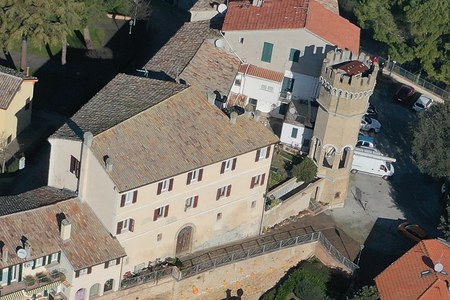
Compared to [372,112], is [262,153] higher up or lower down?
higher up

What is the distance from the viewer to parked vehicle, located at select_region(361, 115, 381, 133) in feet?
316

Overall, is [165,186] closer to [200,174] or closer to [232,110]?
[200,174]

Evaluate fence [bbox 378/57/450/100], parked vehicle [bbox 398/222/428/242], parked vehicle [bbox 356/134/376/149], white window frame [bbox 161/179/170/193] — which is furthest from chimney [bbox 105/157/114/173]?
fence [bbox 378/57/450/100]

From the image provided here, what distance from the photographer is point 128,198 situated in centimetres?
7162

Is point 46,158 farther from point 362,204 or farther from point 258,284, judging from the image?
point 362,204

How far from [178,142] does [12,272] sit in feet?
46.6

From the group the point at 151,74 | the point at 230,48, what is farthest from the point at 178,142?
the point at 230,48

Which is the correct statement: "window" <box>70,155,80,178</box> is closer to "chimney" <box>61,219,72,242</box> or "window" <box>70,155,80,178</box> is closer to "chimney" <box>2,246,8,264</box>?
"chimney" <box>61,219,72,242</box>

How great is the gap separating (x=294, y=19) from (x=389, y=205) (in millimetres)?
16803

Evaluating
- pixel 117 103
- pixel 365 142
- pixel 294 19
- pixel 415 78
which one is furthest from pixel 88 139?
pixel 415 78

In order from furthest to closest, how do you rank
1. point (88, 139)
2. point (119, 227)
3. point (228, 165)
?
point (228, 165) < point (119, 227) < point (88, 139)

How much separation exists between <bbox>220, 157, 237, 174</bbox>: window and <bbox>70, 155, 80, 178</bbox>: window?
32.7ft

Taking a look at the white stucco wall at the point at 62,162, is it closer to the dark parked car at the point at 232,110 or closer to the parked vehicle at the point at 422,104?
the dark parked car at the point at 232,110

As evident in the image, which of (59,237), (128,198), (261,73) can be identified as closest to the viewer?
(59,237)
